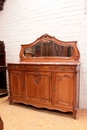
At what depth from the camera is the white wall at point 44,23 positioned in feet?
8.31

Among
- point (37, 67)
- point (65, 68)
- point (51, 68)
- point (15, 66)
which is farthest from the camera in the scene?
point (15, 66)

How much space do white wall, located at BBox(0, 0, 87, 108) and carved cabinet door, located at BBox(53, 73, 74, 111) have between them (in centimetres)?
50

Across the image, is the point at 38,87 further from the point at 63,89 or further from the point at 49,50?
the point at 49,50

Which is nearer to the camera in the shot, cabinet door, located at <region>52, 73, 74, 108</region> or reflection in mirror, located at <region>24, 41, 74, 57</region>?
cabinet door, located at <region>52, 73, 74, 108</region>

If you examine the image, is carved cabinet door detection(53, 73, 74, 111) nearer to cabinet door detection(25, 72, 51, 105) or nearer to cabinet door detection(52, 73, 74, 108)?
cabinet door detection(52, 73, 74, 108)

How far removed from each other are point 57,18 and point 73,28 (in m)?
0.43

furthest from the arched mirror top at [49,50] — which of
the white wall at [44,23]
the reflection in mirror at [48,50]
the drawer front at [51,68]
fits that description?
the drawer front at [51,68]

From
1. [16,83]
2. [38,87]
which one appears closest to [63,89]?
[38,87]

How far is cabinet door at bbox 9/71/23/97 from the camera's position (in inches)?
106

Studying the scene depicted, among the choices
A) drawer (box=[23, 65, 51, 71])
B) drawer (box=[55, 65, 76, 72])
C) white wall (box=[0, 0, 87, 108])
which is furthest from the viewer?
white wall (box=[0, 0, 87, 108])

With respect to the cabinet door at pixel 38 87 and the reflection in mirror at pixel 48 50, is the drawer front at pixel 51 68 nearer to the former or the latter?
the cabinet door at pixel 38 87

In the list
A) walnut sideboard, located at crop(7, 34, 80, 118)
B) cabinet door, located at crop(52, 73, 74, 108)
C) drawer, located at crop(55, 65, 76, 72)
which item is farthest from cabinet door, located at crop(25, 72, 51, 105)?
drawer, located at crop(55, 65, 76, 72)

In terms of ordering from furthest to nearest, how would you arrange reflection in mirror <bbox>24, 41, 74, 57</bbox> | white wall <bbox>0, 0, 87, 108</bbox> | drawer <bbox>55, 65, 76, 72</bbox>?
reflection in mirror <bbox>24, 41, 74, 57</bbox> < white wall <bbox>0, 0, 87, 108</bbox> < drawer <bbox>55, 65, 76, 72</bbox>

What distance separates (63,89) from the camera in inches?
89.4
